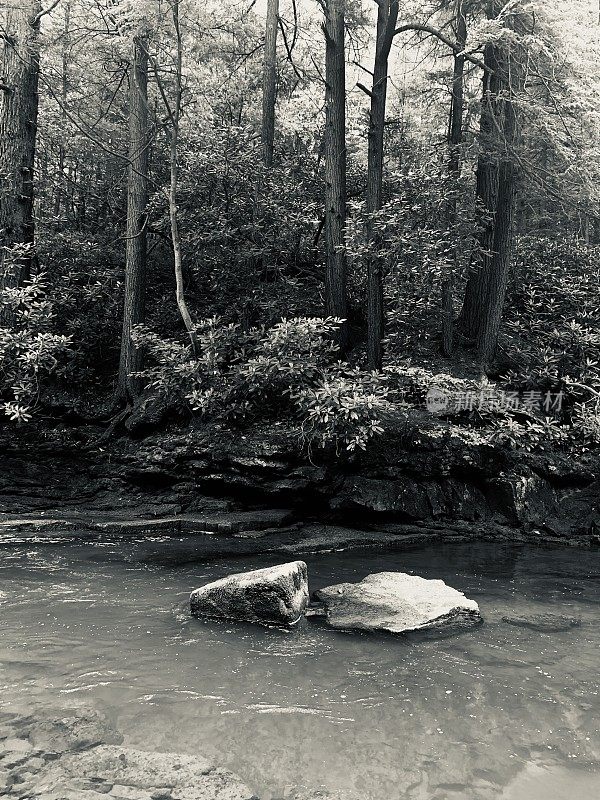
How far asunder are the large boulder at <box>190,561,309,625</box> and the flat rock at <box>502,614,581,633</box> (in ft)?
6.26

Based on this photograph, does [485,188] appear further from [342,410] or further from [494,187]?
[342,410]

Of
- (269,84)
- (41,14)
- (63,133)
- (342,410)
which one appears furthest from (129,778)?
(269,84)

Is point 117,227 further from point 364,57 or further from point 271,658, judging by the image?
point 271,658

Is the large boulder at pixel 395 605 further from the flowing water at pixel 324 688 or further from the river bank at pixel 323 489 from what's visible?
the river bank at pixel 323 489

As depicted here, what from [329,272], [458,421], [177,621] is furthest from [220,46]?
[177,621]

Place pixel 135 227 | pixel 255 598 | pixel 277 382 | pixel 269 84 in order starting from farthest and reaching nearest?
1. pixel 269 84
2. pixel 135 227
3. pixel 277 382
4. pixel 255 598

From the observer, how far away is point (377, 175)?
10.4 metres

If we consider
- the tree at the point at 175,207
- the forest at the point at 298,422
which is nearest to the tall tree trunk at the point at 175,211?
the tree at the point at 175,207

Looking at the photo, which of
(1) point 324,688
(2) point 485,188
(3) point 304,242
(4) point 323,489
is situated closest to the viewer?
(1) point 324,688

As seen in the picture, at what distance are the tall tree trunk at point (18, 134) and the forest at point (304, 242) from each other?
0.11 ft

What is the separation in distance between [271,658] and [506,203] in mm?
8741

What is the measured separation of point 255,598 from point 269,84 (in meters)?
11.3

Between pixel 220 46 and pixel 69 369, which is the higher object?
pixel 220 46

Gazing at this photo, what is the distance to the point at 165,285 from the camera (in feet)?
42.8
